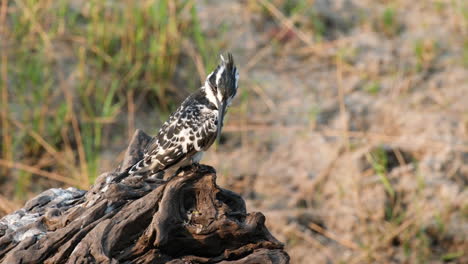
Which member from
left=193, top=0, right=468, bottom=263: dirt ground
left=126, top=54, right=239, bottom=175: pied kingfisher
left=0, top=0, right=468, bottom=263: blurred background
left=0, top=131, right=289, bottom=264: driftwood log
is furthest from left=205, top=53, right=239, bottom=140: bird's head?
left=193, top=0, right=468, bottom=263: dirt ground

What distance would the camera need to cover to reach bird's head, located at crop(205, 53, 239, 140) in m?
4.01

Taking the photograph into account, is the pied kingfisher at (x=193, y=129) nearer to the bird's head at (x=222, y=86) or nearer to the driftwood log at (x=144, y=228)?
the bird's head at (x=222, y=86)

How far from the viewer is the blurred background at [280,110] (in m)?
5.51

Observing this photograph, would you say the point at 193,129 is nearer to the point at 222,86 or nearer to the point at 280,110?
the point at 222,86

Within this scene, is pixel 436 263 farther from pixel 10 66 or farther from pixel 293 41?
pixel 10 66

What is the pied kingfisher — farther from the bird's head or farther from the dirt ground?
the dirt ground

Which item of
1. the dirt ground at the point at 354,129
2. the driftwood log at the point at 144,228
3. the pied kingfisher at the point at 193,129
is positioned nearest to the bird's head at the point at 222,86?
the pied kingfisher at the point at 193,129

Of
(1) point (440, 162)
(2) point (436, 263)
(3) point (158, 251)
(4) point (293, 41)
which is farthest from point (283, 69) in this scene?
(3) point (158, 251)

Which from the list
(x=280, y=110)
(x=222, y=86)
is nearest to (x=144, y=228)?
(x=222, y=86)

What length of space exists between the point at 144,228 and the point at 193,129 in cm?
62

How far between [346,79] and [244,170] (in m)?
1.29

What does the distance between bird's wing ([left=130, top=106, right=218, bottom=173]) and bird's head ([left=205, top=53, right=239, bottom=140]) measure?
0.07m

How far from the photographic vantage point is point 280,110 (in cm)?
623

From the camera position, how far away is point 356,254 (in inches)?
214
